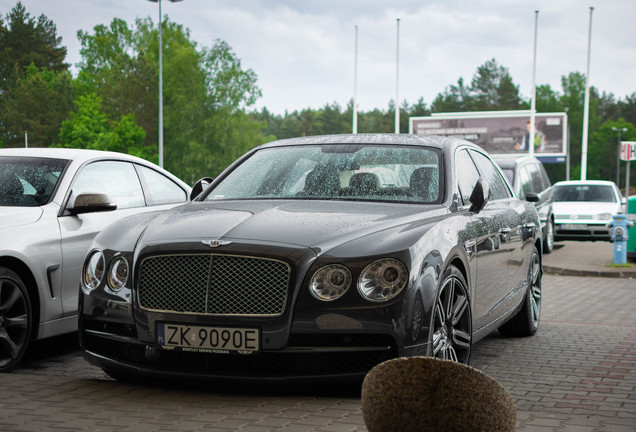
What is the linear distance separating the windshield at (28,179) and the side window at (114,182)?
19 cm

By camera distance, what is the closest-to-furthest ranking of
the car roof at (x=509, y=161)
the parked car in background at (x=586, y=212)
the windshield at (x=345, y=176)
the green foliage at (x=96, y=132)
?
1. the windshield at (x=345, y=176)
2. the car roof at (x=509, y=161)
3. the parked car in background at (x=586, y=212)
4. the green foliage at (x=96, y=132)

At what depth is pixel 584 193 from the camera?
70.1 ft

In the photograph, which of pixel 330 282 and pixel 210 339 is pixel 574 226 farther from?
pixel 210 339

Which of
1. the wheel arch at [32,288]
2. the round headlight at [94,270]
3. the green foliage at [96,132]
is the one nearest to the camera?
the round headlight at [94,270]

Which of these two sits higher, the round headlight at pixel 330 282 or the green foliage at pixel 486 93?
the green foliage at pixel 486 93

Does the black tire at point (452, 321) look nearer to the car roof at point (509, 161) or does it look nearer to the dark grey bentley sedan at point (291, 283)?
the dark grey bentley sedan at point (291, 283)

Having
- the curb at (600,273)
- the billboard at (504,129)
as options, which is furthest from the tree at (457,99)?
the curb at (600,273)

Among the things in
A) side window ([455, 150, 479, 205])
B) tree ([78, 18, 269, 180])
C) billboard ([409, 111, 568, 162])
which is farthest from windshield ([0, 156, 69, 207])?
tree ([78, 18, 269, 180])

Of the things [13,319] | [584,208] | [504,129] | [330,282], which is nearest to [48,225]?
[13,319]

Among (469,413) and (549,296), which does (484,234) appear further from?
(549,296)

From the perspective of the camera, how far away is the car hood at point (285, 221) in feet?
15.5

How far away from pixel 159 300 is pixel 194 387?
672mm

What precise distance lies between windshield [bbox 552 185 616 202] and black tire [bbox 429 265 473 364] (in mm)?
16815

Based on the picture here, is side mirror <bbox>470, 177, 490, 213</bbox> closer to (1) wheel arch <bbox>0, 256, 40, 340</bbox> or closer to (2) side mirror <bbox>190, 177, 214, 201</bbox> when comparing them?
(2) side mirror <bbox>190, 177, 214, 201</bbox>
